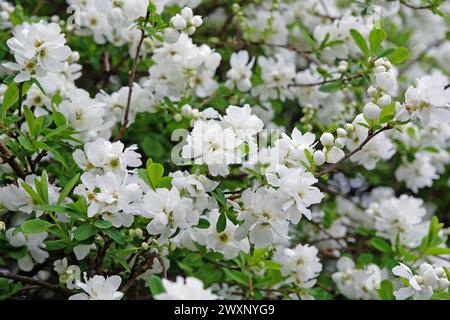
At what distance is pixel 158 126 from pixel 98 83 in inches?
14.0

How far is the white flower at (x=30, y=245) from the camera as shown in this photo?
178 centimetres

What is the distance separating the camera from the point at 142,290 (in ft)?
6.76

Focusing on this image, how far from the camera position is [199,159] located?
1.41 m

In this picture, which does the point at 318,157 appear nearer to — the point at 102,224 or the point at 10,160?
the point at 102,224

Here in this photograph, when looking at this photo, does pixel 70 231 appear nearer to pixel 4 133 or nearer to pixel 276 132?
pixel 4 133

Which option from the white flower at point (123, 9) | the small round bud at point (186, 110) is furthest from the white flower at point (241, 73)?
the white flower at point (123, 9)

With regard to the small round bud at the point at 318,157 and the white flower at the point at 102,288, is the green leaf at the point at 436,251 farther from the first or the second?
the white flower at the point at 102,288

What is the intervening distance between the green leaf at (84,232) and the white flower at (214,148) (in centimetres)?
28

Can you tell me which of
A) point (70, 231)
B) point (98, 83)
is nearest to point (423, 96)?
point (70, 231)

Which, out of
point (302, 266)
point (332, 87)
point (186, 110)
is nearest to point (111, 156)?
point (186, 110)

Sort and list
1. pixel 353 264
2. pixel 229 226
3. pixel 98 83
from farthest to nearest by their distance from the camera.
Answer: pixel 98 83
pixel 353 264
pixel 229 226

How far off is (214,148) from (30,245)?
2.41 ft

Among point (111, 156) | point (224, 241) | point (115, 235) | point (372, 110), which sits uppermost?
point (372, 110)

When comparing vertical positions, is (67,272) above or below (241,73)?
below
